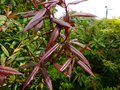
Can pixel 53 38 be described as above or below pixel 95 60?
above

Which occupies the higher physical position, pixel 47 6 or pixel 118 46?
pixel 47 6

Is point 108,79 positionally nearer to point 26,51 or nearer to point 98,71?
point 98,71

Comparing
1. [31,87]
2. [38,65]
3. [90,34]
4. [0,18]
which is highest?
[0,18]

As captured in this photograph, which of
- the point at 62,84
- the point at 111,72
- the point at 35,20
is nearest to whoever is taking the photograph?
the point at 35,20

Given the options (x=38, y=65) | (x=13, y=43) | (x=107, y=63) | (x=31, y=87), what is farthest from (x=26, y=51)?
(x=107, y=63)

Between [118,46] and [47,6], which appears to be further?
[118,46]

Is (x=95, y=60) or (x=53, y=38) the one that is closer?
(x=53, y=38)

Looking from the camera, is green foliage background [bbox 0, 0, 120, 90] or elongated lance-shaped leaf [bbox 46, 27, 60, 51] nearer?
elongated lance-shaped leaf [bbox 46, 27, 60, 51]

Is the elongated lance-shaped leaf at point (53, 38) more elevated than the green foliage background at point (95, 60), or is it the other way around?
the elongated lance-shaped leaf at point (53, 38)

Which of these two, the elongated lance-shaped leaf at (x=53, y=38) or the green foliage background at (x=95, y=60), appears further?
the green foliage background at (x=95, y=60)

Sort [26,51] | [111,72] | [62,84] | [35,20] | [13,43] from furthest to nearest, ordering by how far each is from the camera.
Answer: [111,72] < [62,84] < [13,43] < [26,51] < [35,20]

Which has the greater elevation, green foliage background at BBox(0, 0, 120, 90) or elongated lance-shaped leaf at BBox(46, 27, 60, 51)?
elongated lance-shaped leaf at BBox(46, 27, 60, 51)
